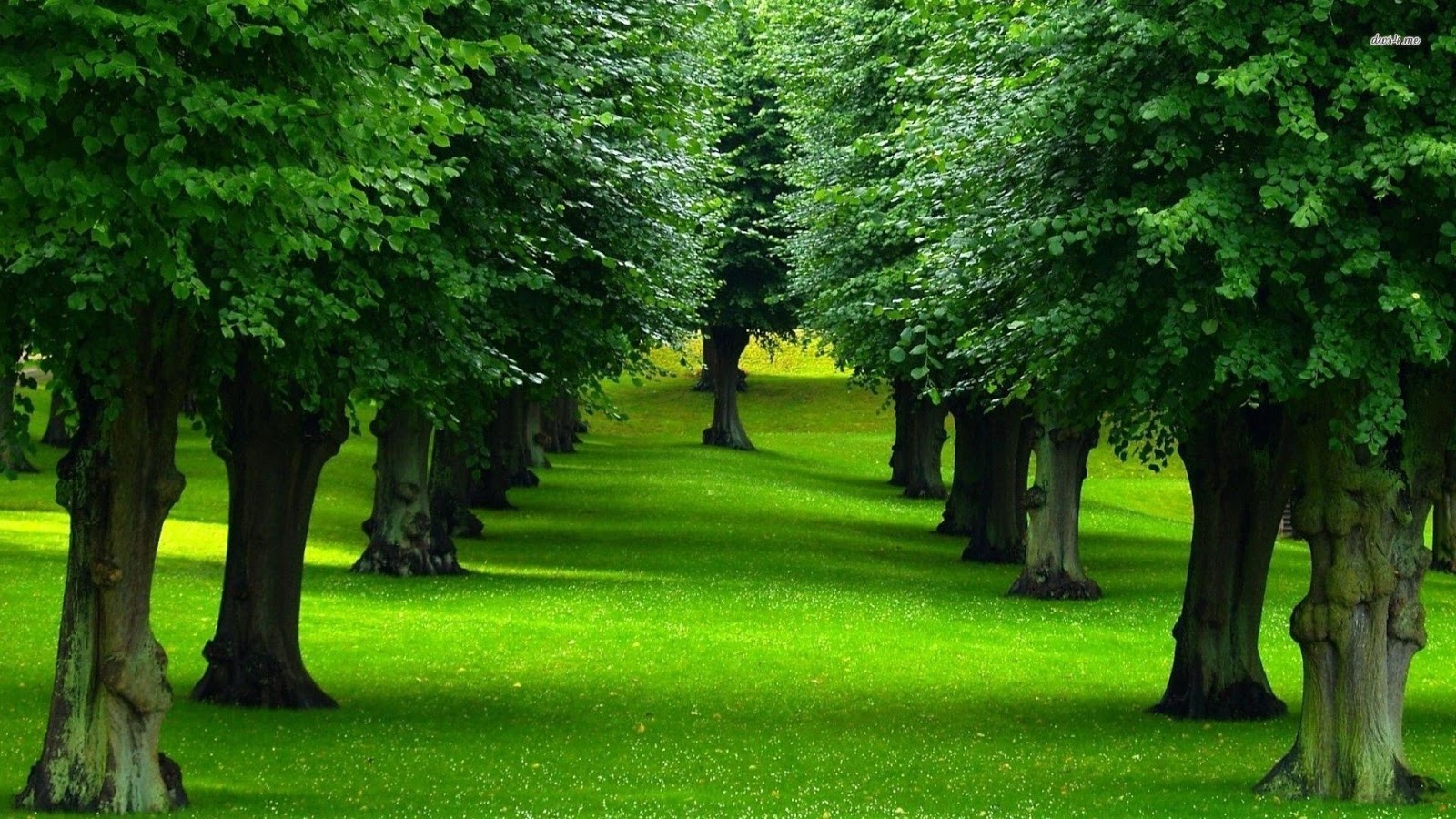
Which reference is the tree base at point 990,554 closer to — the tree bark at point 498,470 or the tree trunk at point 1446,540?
the tree trunk at point 1446,540

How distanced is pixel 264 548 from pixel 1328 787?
12497mm

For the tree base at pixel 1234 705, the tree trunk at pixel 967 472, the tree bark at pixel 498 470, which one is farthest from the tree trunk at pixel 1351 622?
the tree bark at pixel 498 470

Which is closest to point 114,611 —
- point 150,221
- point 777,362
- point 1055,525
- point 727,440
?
point 150,221

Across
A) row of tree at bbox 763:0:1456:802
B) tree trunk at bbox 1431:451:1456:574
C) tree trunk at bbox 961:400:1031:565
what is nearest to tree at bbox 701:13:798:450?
tree trunk at bbox 961:400:1031:565

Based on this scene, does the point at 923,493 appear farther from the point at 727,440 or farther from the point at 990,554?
the point at 990,554

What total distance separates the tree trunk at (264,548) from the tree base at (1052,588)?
740 inches

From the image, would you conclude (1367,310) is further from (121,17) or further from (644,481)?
(644,481)

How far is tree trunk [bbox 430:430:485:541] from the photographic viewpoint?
43.0 metres

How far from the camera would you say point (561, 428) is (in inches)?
2854

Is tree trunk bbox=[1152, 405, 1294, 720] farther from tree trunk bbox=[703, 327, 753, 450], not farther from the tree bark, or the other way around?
tree trunk bbox=[703, 327, 753, 450]

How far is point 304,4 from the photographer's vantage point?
11.7 m

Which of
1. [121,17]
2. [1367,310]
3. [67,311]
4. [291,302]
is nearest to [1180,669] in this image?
[1367,310]

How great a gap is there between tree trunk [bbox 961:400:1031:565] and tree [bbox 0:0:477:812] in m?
29.3

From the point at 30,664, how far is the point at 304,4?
15765 millimetres
